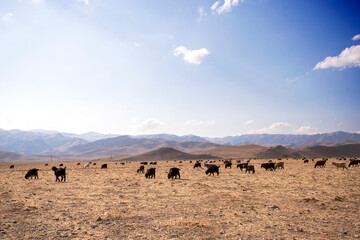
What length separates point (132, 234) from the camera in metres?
6.90

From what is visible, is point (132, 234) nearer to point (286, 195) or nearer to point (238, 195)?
point (238, 195)

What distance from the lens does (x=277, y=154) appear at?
366 feet

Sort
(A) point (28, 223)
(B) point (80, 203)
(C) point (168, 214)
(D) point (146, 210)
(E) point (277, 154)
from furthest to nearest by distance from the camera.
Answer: (E) point (277, 154)
(B) point (80, 203)
(D) point (146, 210)
(C) point (168, 214)
(A) point (28, 223)

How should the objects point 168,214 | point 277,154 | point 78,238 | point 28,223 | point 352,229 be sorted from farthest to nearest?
point 277,154, point 168,214, point 28,223, point 352,229, point 78,238

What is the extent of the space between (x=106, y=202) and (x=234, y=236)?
7490 millimetres

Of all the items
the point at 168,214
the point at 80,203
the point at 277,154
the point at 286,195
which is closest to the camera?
the point at 168,214

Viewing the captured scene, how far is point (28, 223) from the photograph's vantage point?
7.96 metres

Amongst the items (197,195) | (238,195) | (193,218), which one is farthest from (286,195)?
(193,218)

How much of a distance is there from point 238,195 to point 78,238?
29.8ft

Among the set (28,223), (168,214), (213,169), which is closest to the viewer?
(28,223)

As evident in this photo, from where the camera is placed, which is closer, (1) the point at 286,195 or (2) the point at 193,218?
(2) the point at 193,218

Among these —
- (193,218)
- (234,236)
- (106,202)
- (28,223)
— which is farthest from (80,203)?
(234,236)

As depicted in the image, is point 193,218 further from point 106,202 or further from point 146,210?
point 106,202

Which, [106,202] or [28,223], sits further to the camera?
[106,202]
